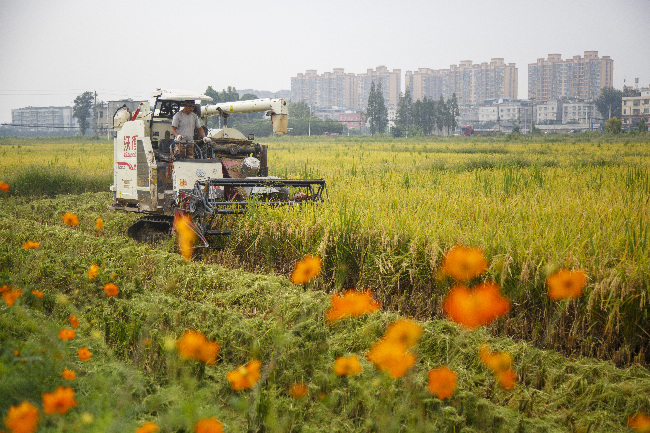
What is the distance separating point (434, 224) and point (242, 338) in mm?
2393

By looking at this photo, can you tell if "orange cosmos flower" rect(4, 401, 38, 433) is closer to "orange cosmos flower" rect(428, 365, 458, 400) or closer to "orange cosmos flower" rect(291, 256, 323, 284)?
"orange cosmos flower" rect(428, 365, 458, 400)

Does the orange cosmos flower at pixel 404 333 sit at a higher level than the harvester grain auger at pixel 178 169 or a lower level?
lower

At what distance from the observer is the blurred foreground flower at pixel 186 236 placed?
264 inches

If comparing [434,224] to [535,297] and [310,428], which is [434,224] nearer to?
[535,297]

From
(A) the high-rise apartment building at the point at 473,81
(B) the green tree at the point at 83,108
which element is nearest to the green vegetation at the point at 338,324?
(B) the green tree at the point at 83,108

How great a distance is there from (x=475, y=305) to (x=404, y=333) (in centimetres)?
99

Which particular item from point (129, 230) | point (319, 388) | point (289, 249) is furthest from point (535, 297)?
point (129, 230)

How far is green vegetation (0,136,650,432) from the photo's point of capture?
300 cm

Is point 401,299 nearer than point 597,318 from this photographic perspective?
No

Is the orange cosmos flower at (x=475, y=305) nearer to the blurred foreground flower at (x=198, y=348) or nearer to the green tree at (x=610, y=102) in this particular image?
the blurred foreground flower at (x=198, y=348)

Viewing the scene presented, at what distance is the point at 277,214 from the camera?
6574 millimetres

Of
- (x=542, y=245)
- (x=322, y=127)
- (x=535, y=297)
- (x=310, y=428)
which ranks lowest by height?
(x=310, y=428)

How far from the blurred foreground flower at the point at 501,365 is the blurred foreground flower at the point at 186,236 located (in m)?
3.99

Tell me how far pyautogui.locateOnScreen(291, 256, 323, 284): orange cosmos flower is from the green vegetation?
131mm
